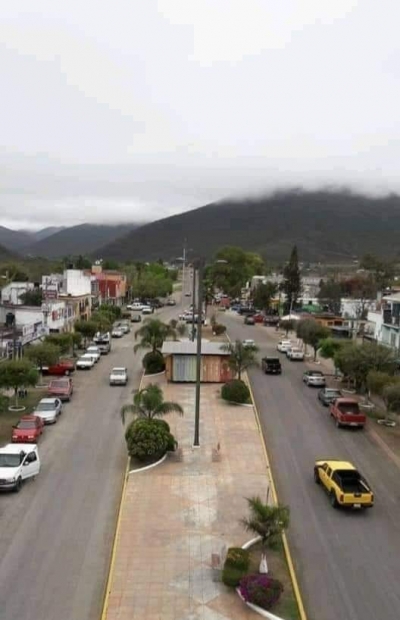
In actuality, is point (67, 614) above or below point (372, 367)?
below

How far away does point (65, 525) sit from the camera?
20016 millimetres

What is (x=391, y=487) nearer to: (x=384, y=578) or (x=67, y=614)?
(x=384, y=578)

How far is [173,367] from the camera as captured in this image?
42281 mm

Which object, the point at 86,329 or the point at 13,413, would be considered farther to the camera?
the point at 86,329

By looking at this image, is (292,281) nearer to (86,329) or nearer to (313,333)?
(313,333)

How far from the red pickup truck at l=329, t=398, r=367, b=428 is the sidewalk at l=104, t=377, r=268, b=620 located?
427 centimetres

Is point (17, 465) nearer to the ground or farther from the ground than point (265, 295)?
nearer to the ground

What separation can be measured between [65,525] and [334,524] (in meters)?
8.20

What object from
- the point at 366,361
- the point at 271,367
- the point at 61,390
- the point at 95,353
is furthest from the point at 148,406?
the point at 95,353

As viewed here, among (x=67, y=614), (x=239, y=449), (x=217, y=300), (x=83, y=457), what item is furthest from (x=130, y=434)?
(x=217, y=300)

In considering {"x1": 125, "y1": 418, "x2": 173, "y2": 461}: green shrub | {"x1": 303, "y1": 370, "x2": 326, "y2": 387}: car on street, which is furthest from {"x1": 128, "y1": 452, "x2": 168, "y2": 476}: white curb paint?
{"x1": 303, "y1": 370, "x2": 326, "y2": 387}: car on street

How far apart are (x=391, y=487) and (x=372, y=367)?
45.9ft

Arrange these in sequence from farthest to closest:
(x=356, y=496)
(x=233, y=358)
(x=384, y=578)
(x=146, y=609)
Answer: (x=233, y=358)
(x=356, y=496)
(x=384, y=578)
(x=146, y=609)

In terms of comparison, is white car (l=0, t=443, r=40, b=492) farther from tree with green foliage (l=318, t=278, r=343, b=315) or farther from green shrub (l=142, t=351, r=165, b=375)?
tree with green foliage (l=318, t=278, r=343, b=315)
